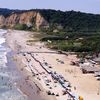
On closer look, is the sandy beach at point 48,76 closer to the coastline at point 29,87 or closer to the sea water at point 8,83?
the coastline at point 29,87

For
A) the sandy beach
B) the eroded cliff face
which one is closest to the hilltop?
A: the eroded cliff face

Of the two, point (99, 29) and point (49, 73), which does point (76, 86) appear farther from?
point (99, 29)

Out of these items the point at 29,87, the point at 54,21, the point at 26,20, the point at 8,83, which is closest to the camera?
the point at 29,87

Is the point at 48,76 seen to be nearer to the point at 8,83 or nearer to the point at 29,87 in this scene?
the point at 29,87

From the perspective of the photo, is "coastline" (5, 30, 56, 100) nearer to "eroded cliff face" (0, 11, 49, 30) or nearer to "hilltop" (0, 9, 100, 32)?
"hilltop" (0, 9, 100, 32)

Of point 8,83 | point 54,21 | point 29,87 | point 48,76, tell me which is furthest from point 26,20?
point 29,87

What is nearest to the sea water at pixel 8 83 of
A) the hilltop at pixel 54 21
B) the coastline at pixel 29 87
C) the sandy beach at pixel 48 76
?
the coastline at pixel 29 87

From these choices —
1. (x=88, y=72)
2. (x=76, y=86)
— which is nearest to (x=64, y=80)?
(x=76, y=86)
